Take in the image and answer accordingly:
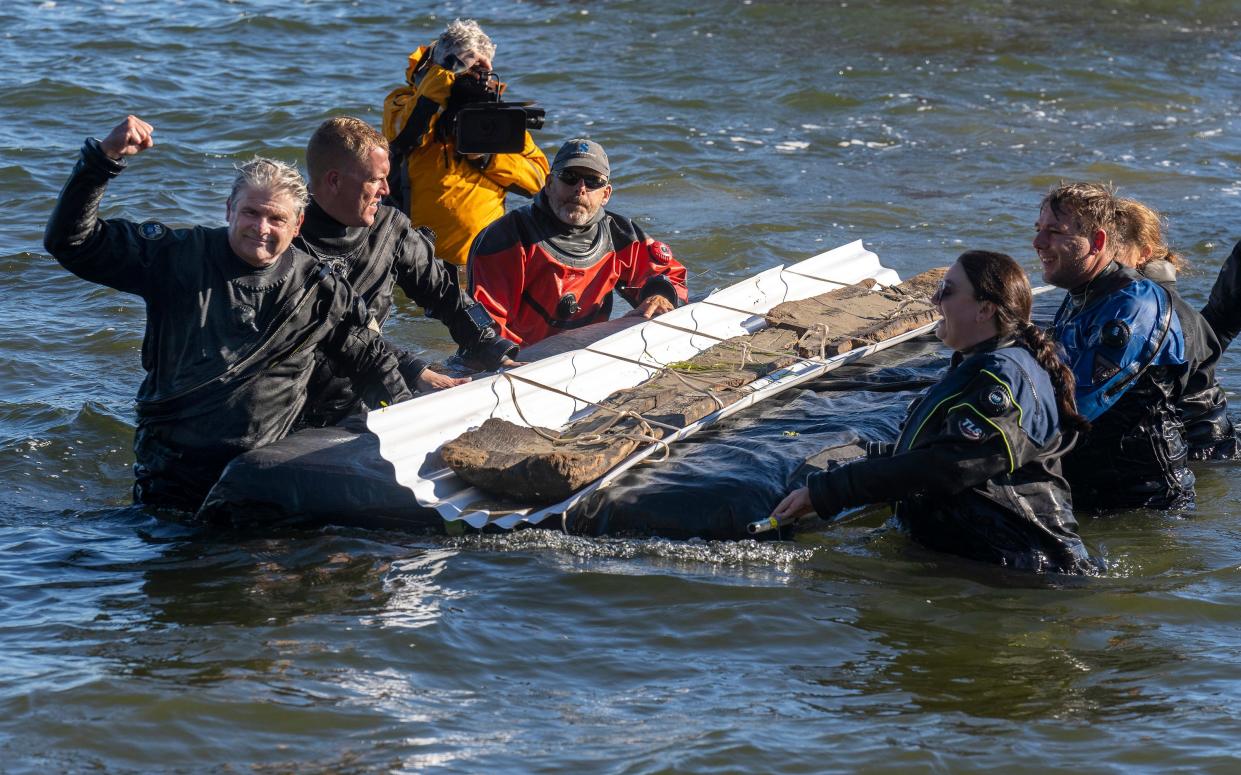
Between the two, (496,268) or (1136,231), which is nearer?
(1136,231)

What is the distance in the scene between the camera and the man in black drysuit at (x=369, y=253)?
510 centimetres

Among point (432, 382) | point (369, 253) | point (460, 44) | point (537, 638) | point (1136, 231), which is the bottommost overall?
point (537, 638)

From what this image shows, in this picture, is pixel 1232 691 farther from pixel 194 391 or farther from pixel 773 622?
pixel 194 391

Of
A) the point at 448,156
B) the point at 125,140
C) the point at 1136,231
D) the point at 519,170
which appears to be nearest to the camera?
the point at 125,140

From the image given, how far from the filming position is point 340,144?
5074mm

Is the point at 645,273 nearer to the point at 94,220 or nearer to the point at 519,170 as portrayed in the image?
the point at 519,170

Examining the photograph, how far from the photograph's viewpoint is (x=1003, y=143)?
13203mm

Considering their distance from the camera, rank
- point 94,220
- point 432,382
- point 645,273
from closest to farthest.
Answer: point 94,220 → point 432,382 → point 645,273

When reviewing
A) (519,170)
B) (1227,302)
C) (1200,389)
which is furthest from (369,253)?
(1227,302)

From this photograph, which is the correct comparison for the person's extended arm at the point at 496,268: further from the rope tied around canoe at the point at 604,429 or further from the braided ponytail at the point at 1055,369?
the braided ponytail at the point at 1055,369

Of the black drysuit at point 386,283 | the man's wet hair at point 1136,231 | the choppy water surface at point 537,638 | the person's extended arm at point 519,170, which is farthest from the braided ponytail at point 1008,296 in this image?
the person's extended arm at point 519,170

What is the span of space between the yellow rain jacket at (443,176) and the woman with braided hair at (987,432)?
394cm

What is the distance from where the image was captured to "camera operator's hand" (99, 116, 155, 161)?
4289mm

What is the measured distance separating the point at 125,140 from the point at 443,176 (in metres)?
3.68
